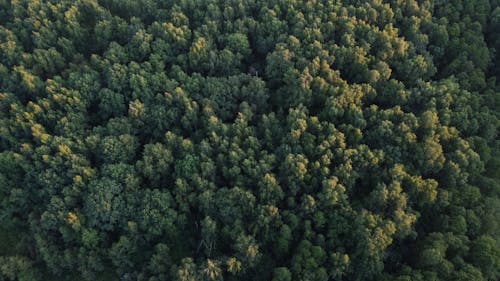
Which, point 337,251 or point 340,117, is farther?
point 340,117

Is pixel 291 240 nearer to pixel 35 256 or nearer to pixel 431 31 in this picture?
pixel 35 256

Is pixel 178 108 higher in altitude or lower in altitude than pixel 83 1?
lower

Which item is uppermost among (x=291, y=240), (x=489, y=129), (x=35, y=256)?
(x=489, y=129)

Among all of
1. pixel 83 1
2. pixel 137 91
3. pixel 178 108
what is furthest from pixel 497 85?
pixel 83 1

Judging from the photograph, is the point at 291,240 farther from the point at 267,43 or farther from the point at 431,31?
the point at 431,31

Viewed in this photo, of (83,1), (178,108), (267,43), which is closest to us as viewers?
(178,108)

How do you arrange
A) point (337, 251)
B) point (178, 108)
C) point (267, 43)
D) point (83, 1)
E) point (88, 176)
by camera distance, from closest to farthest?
1. point (337, 251)
2. point (88, 176)
3. point (178, 108)
4. point (267, 43)
5. point (83, 1)

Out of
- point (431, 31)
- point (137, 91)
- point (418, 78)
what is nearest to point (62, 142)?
point (137, 91)
